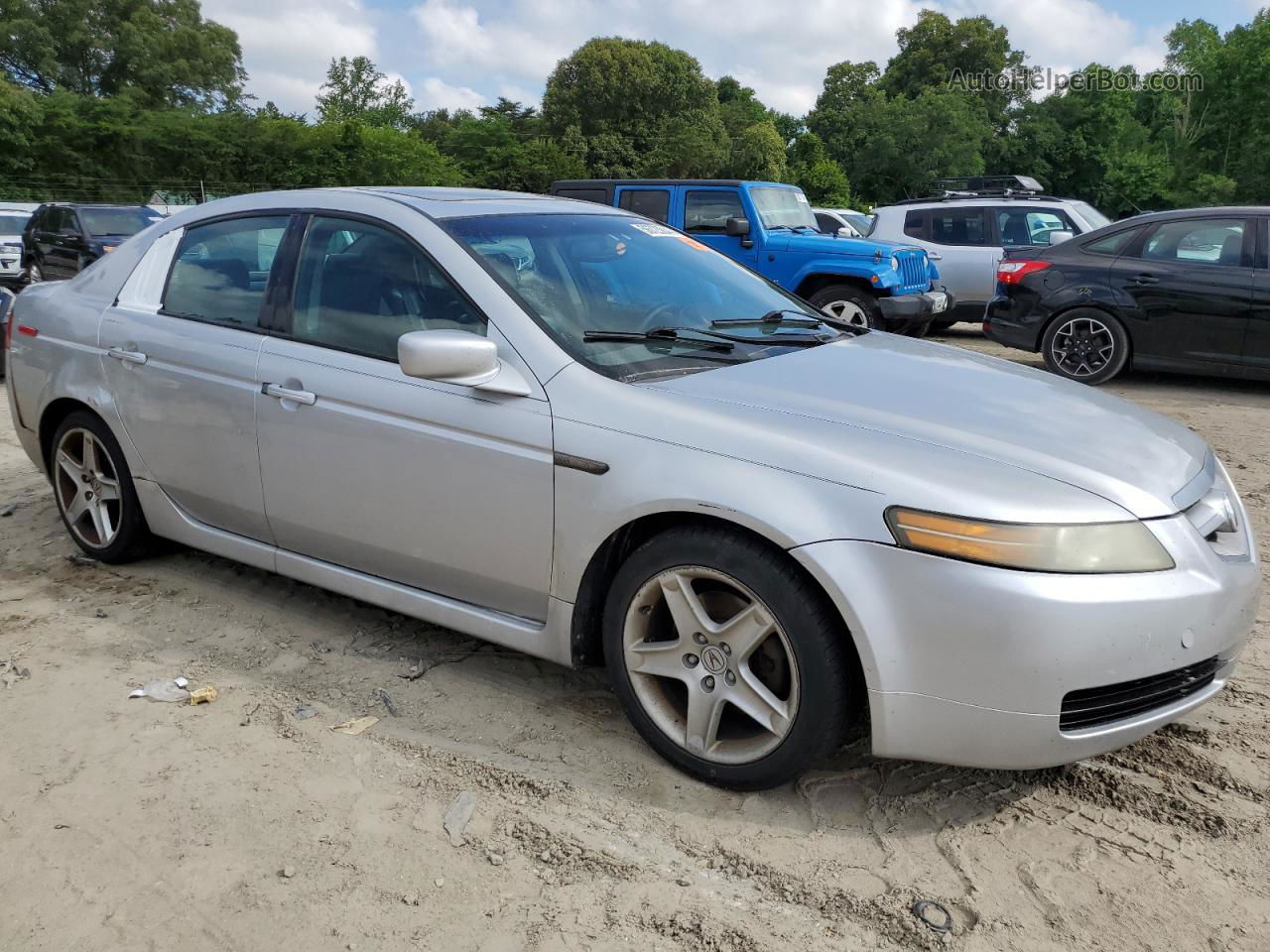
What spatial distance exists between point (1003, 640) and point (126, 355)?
3426 mm

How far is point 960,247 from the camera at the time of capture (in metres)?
12.9

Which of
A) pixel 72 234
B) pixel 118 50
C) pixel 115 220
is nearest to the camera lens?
pixel 72 234

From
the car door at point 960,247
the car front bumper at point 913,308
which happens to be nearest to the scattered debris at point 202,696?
the car front bumper at point 913,308

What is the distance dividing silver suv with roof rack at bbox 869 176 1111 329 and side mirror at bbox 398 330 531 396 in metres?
10.4

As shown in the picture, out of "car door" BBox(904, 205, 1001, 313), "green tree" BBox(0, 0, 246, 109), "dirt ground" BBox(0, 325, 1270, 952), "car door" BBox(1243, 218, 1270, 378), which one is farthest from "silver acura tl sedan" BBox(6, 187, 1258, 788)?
"green tree" BBox(0, 0, 246, 109)

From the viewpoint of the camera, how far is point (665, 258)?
3.89 m

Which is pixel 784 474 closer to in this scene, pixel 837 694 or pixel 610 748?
pixel 837 694

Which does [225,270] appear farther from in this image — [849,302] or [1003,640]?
[849,302]

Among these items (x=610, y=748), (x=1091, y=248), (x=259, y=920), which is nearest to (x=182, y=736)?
(x=259, y=920)

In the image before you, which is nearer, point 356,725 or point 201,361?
point 356,725

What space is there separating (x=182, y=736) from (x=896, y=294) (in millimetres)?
8953

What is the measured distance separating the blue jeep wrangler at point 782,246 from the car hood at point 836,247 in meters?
0.01

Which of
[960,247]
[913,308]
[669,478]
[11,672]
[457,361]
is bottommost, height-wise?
[11,672]

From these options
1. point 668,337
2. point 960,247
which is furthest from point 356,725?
point 960,247
